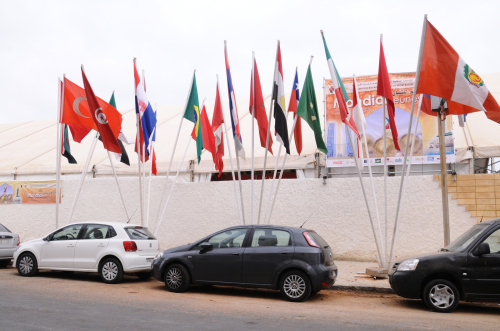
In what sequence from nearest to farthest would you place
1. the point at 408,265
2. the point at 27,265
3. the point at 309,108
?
the point at 408,265
the point at 27,265
the point at 309,108

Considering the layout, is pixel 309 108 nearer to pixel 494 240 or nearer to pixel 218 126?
pixel 218 126

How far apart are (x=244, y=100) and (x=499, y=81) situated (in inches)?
436

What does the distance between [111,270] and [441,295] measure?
6425 millimetres

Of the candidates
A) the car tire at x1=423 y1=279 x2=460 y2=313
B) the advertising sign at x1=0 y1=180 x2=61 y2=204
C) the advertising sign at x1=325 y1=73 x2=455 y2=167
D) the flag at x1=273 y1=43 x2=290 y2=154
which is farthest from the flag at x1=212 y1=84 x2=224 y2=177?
the advertising sign at x1=0 y1=180 x2=61 y2=204

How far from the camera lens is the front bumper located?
23.7 ft

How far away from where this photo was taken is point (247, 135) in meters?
16.7

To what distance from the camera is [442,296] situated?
7.11 metres

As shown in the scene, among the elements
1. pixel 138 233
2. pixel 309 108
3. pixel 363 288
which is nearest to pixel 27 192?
pixel 138 233

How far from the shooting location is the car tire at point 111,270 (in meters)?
9.30

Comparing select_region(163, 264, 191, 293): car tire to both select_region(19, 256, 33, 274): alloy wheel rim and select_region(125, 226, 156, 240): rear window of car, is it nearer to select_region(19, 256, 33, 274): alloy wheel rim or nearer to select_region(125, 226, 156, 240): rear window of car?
select_region(125, 226, 156, 240): rear window of car

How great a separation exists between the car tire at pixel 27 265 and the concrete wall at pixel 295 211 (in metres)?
4.59

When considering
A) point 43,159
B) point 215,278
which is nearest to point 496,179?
point 215,278

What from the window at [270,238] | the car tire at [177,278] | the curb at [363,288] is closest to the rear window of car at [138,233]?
the car tire at [177,278]

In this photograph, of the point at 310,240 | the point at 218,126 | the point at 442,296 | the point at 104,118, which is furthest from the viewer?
the point at 218,126
